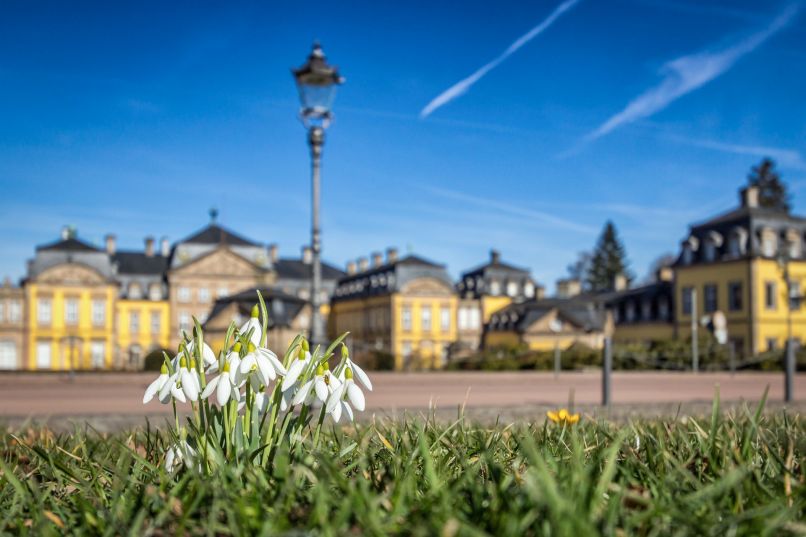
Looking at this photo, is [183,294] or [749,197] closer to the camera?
[749,197]

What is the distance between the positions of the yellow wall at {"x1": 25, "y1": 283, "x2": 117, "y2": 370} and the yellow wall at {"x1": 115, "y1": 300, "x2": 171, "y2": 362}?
1.55 m

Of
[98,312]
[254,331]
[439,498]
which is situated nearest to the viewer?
[439,498]

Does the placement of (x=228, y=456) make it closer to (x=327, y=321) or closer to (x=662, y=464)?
(x=662, y=464)

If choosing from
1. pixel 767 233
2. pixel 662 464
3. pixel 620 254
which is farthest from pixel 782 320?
pixel 662 464

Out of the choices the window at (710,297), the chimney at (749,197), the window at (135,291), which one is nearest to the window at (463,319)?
the window at (135,291)

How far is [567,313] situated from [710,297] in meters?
11.9

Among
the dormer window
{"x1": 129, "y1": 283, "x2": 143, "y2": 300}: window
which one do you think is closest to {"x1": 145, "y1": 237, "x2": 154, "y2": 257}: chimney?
{"x1": 129, "y1": 283, "x2": 143, "y2": 300}: window

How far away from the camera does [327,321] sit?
283ft

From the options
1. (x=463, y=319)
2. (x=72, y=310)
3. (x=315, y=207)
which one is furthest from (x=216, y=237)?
(x=315, y=207)

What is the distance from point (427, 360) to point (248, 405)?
47.2 meters

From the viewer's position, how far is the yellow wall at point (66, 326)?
7112cm

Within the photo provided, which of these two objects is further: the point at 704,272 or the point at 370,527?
the point at 704,272

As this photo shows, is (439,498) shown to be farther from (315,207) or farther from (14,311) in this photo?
(14,311)

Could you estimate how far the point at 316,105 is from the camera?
12359 millimetres
